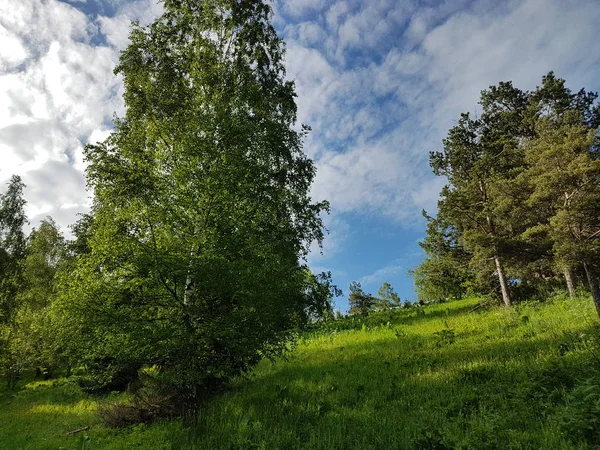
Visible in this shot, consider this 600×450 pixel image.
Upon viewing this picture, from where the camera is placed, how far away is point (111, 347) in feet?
24.1

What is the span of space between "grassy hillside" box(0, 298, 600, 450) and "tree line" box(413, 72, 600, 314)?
3.52 m

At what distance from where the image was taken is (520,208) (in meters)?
16.3

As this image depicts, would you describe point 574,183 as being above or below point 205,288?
above

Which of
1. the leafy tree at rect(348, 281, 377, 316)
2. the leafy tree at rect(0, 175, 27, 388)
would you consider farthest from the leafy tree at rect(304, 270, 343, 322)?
the leafy tree at rect(348, 281, 377, 316)

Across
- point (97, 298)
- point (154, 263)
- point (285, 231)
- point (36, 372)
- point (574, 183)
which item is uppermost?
point (574, 183)

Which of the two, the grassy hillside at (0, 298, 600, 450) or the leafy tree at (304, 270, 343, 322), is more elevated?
the leafy tree at (304, 270, 343, 322)

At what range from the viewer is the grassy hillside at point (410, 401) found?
5.55m

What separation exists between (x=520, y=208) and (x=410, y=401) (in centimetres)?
1279

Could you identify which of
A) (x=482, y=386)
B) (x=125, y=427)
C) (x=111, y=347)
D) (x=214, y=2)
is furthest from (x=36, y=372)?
(x=482, y=386)

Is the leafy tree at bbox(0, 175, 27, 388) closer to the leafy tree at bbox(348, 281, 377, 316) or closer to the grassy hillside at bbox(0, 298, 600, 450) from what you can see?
the grassy hillside at bbox(0, 298, 600, 450)

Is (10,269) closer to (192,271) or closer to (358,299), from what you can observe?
(192,271)

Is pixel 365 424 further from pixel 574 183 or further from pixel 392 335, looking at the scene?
pixel 574 183

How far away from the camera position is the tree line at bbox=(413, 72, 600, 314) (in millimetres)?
13781

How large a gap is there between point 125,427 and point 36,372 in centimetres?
2851
